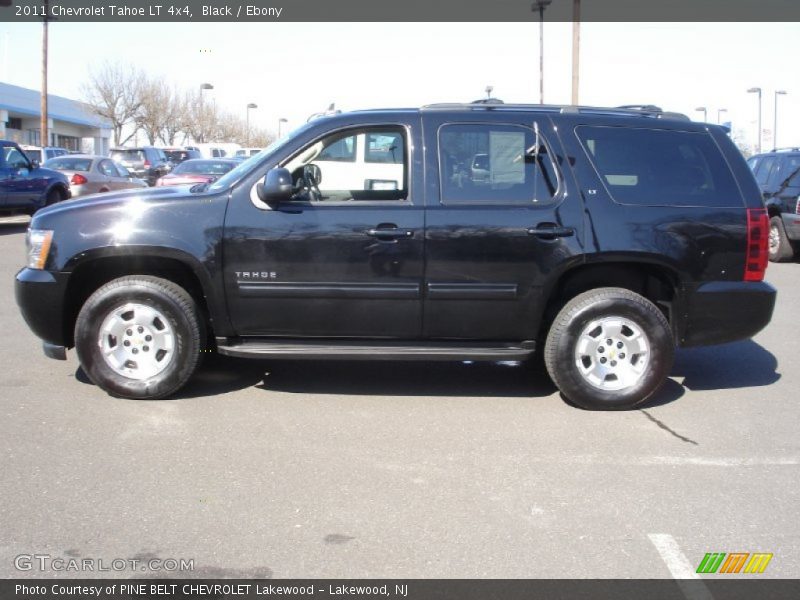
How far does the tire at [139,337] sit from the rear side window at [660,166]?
9.78 ft

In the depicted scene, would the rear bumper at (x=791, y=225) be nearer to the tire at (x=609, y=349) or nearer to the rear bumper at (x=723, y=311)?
the rear bumper at (x=723, y=311)

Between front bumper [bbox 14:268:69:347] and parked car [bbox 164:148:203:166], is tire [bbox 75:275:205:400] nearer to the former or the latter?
front bumper [bbox 14:268:69:347]

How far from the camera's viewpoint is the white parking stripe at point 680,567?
10.4 ft

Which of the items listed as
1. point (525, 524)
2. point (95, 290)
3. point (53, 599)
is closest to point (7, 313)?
point (95, 290)

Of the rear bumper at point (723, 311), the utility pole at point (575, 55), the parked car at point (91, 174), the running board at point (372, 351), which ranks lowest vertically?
the running board at point (372, 351)

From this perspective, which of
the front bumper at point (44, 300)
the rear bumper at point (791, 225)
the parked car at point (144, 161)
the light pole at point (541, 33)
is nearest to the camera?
the front bumper at point (44, 300)

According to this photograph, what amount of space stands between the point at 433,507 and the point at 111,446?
77.7 inches

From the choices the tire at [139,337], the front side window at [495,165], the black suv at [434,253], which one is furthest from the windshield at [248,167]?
the front side window at [495,165]

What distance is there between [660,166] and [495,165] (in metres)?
1.15

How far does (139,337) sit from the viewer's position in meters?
5.43

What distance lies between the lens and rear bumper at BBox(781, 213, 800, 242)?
13406 mm

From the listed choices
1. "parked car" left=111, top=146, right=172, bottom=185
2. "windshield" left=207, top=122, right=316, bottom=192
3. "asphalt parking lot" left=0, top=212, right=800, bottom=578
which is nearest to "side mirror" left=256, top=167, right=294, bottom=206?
"windshield" left=207, top=122, right=316, bottom=192

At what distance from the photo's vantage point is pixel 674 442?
192 inches

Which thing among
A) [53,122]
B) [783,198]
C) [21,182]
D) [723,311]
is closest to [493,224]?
[723,311]
